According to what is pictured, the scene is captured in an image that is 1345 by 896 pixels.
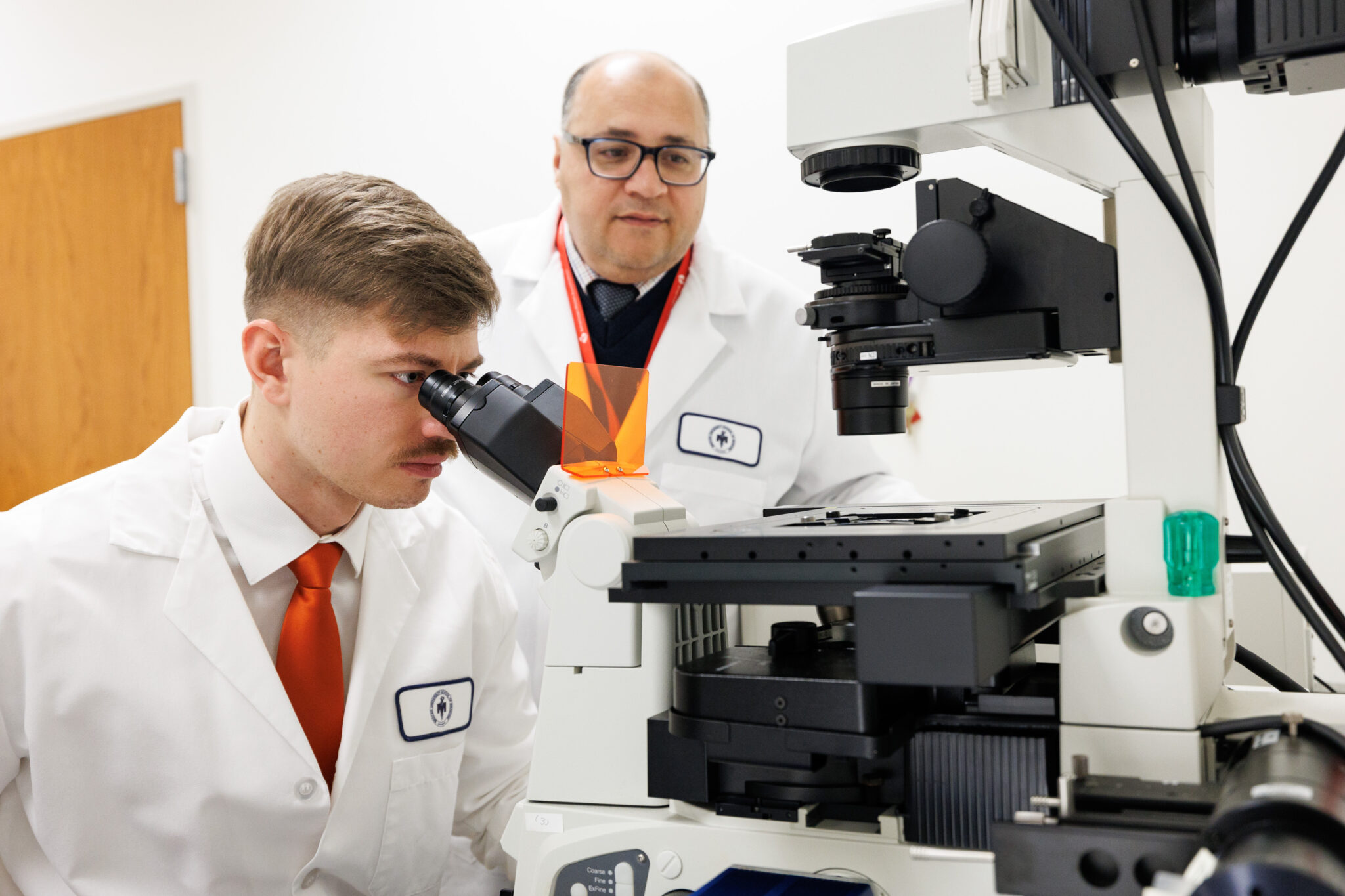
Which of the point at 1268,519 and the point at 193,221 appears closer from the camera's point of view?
the point at 1268,519

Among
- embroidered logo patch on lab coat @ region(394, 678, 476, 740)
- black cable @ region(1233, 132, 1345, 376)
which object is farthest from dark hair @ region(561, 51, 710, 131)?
black cable @ region(1233, 132, 1345, 376)

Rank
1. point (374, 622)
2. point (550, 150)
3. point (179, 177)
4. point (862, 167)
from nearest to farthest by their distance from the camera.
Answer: point (862, 167), point (374, 622), point (550, 150), point (179, 177)

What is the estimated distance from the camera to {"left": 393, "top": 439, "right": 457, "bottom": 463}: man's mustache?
1.09 m

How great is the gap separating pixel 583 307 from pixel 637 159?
284mm

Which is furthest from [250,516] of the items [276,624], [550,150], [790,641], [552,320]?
[550,150]

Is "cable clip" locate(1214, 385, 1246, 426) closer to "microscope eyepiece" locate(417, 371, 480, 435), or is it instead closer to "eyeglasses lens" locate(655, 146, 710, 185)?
"microscope eyepiece" locate(417, 371, 480, 435)

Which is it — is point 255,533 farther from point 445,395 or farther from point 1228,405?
point 1228,405

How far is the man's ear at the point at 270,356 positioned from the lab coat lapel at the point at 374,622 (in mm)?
218

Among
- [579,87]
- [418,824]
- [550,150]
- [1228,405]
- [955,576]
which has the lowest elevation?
[418,824]

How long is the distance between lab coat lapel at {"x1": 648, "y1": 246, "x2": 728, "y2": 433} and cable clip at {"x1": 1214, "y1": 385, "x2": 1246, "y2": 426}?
43.1 inches

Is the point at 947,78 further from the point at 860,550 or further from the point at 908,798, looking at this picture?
the point at 908,798

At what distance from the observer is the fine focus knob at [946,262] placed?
0.79 metres

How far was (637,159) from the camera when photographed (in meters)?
1.70

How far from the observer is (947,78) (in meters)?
0.81
